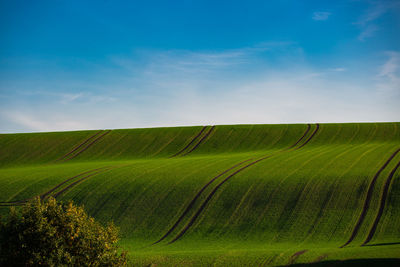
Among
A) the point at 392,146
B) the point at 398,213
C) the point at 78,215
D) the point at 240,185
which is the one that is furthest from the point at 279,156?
the point at 78,215

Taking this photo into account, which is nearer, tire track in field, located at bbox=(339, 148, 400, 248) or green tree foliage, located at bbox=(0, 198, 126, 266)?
green tree foliage, located at bbox=(0, 198, 126, 266)

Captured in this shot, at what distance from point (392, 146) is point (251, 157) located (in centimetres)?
1809

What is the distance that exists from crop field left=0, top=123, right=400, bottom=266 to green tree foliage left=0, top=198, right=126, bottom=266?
512 centimetres

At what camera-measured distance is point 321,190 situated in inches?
1237

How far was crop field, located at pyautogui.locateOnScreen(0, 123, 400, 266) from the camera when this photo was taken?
72.7 feet

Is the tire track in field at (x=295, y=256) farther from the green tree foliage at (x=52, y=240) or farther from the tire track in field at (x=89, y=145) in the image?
the tire track in field at (x=89, y=145)

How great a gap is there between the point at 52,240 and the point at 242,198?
62.9 ft

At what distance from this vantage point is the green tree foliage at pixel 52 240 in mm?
15164

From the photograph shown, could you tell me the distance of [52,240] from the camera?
604 inches

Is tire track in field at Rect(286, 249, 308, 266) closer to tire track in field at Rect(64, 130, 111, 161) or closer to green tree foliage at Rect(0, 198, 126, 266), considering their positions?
green tree foliage at Rect(0, 198, 126, 266)

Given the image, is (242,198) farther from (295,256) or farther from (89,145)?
(89,145)

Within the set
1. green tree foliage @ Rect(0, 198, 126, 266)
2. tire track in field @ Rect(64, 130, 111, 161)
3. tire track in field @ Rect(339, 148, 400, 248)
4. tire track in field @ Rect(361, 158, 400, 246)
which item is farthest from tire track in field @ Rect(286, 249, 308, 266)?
tire track in field @ Rect(64, 130, 111, 161)

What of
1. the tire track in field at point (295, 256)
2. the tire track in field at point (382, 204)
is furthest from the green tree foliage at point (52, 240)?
the tire track in field at point (382, 204)

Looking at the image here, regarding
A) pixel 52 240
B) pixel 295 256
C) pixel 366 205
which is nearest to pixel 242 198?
pixel 366 205
